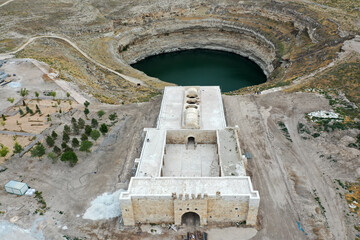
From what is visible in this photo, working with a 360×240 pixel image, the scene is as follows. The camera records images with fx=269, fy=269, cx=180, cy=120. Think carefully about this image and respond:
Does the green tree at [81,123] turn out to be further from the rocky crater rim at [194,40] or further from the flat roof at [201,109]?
the rocky crater rim at [194,40]

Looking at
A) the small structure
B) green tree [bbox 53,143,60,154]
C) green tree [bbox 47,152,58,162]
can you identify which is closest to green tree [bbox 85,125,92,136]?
green tree [bbox 53,143,60,154]

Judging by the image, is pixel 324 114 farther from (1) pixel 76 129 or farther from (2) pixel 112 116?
(1) pixel 76 129

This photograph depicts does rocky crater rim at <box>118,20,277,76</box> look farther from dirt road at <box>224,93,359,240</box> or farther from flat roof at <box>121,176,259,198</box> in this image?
flat roof at <box>121,176,259,198</box>

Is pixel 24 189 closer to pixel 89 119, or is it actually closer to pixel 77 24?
pixel 89 119

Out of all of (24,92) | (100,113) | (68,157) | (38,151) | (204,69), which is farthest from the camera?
(204,69)

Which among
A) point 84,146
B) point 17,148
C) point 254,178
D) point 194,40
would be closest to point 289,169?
point 254,178

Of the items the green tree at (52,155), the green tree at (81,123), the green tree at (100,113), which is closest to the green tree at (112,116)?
the green tree at (100,113)

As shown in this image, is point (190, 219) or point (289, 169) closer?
point (190, 219)

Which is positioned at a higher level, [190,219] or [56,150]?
[56,150]
